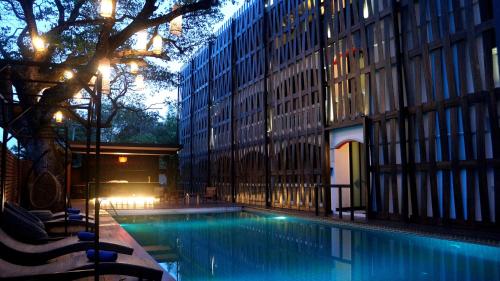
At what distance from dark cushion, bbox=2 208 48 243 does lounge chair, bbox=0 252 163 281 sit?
145cm

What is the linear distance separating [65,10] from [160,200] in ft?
32.1

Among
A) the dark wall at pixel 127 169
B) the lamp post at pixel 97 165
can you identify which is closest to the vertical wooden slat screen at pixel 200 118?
the dark wall at pixel 127 169

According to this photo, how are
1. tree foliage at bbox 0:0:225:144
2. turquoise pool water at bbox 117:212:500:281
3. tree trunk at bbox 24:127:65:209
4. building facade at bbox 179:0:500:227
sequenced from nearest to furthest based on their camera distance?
1. turquoise pool water at bbox 117:212:500:281
2. tree foliage at bbox 0:0:225:144
3. building facade at bbox 179:0:500:227
4. tree trunk at bbox 24:127:65:209

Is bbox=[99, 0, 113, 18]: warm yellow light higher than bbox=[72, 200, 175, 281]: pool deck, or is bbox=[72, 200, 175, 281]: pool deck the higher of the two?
bbox=[99, 0, 113, 18]: warm yellow light

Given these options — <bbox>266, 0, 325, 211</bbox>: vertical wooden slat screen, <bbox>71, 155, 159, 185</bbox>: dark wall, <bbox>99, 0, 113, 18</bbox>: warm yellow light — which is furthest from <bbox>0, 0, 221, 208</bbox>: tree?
<bbox>71, 155, 159, 185</bbox>: dark wall

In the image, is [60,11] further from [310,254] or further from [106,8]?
[310,254]

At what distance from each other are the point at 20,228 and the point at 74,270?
2.11 meters

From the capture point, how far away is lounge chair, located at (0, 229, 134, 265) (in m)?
4.41

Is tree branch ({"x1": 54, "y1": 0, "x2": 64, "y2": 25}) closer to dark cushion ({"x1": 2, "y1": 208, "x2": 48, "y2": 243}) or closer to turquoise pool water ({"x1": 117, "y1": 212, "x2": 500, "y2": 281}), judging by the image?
turquoise pool water ({"x1": 117, "y1": 212, "x2": 500, "y2": 281})

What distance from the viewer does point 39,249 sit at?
15.4 feet

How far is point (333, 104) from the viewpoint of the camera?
13055mm

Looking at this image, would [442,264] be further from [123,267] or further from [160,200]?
[160,200]

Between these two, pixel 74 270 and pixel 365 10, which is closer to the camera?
pixel 74 270

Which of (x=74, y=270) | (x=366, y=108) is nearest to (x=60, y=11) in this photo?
(x=366, y=108)
